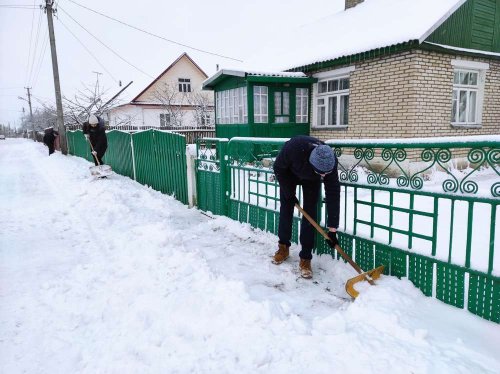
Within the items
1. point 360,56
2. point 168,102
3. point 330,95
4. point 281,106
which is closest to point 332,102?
point 330,95

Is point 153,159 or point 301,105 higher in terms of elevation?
point 301,105

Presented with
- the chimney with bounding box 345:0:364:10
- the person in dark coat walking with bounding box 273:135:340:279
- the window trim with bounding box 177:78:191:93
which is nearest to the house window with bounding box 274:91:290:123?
the chimney with bounding box 345:0:364:10

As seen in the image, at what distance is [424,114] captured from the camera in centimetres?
858

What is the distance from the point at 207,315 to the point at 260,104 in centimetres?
897

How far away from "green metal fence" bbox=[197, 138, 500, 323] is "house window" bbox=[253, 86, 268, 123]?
5290 millimetres

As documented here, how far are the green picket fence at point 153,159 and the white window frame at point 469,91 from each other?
695cm

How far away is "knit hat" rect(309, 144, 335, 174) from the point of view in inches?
123

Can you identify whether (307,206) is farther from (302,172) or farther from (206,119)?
(206,119)

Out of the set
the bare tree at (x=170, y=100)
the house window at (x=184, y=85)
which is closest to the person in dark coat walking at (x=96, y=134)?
the bare tree at (x=170, y=100)

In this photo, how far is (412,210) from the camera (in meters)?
2.99

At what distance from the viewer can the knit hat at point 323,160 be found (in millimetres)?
3121

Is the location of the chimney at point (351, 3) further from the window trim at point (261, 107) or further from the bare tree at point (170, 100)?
the bare tree at point (170, 100)

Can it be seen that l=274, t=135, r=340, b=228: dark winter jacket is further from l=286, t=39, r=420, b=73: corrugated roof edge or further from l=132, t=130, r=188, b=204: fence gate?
l=286, t=39, r=420, b=73: corrugated roof edge

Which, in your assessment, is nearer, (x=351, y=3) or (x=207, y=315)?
(x=207, y=315)
